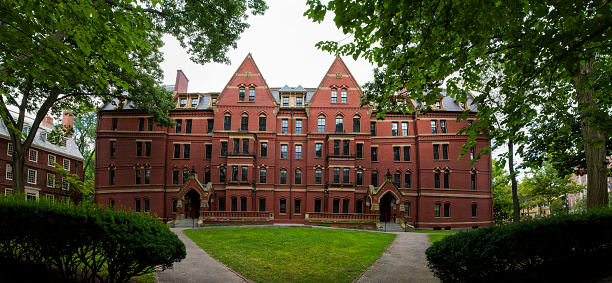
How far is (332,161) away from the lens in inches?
1312

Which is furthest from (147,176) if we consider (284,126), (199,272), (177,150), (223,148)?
(199,272)

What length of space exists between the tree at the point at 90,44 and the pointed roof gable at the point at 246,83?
909 centimetres

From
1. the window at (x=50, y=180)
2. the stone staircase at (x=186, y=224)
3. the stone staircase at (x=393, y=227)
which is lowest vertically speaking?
the stone staircase at (x=393, y=227)

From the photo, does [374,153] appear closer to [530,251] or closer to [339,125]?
[339,125]

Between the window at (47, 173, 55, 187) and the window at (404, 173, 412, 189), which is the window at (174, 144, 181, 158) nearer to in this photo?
the window at (47, 173, 55, 187)

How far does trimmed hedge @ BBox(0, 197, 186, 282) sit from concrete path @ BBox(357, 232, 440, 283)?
5.77 meters

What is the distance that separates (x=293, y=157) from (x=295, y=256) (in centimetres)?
2251

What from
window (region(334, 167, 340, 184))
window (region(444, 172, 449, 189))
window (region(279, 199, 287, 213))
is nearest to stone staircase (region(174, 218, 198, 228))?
window (region(279, 199, 287, 213))

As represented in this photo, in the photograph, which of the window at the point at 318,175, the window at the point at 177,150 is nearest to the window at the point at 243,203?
the window at the point at 318,175

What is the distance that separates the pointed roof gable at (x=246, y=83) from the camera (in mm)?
35219

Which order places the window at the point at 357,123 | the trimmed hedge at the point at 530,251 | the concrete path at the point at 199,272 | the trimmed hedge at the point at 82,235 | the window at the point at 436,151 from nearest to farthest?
the trimmed hedge at the point at 82,235, the trimmed hedge at the point at 530,251, the concrete path at the point at 199,272, the window at the point at 436,151, the window at the point at 357,123

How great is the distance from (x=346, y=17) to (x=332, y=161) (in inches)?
1078

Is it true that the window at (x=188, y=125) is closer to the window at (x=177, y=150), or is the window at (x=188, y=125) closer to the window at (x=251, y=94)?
the window at (x=177, y=150)

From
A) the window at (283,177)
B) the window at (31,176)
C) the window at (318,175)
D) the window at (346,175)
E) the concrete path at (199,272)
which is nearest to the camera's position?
the concrete path at (199,272)
